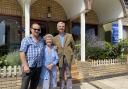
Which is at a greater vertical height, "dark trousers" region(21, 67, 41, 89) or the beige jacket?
the beige jacket

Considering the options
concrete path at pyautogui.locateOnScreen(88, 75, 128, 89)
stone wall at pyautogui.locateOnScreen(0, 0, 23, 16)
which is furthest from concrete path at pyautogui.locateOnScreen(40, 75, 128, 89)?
stone wall at pyautogui.locateOnScreen(0, 0, 23, 16)

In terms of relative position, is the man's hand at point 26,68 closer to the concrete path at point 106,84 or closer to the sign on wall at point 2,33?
the concrete path at point 106,84

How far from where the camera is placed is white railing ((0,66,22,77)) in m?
7.30

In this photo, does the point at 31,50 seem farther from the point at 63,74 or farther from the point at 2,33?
the point at 2,33

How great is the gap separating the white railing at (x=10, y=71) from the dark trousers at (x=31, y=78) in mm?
1632

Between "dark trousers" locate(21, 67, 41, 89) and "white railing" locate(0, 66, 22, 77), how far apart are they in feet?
5.35

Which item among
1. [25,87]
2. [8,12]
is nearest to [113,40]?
[8,12]

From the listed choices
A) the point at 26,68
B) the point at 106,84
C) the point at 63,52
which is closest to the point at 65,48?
the point at 63,52

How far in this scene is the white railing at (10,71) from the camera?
730 centimetres

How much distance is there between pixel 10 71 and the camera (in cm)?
741

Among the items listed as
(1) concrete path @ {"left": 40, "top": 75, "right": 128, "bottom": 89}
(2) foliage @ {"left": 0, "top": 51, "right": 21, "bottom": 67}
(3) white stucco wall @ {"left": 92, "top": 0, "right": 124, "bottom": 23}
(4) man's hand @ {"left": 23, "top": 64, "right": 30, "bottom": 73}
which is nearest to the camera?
(4) man's hand @ {"left": 23, "top": 64, "right": 30, "bottom": 73}

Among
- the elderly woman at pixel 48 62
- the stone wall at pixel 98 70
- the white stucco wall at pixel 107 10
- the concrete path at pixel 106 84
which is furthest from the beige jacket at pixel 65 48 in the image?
the white stucco wall at pixel 107 10

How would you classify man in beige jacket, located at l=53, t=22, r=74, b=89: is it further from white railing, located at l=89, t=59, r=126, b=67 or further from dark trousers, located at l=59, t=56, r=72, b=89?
white railing, located at l=89, t=59, r=126, b=67

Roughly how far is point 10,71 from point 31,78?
1769mm
